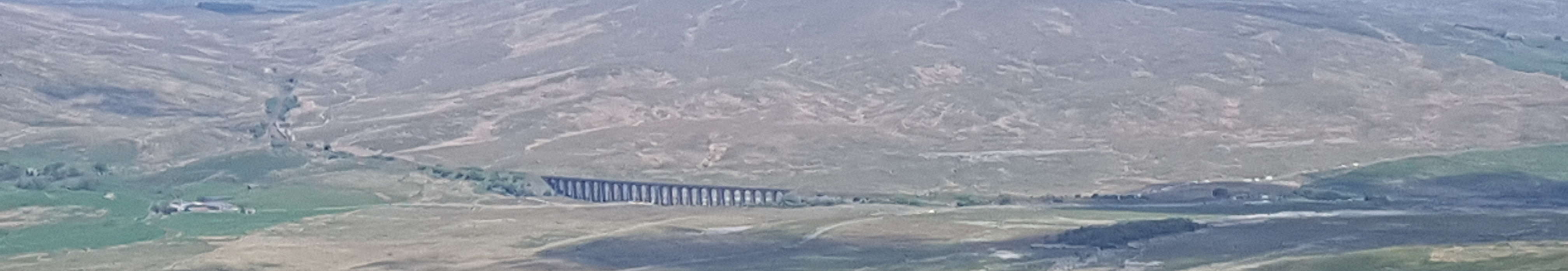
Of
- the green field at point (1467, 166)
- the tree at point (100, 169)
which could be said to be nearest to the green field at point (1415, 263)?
the green field at point (1467, 166)

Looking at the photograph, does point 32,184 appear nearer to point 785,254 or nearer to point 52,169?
point 52,169

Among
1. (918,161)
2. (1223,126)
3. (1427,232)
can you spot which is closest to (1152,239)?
(1427,232)

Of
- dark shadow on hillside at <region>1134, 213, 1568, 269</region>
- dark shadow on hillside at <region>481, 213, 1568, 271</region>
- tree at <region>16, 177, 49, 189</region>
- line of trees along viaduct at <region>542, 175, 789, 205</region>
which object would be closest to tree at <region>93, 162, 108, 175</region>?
tree at <region>16, 177, 49, 189</region>

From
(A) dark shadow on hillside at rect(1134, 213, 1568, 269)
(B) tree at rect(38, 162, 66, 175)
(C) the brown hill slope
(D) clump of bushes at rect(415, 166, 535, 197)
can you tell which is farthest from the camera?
(B) tree at rect(38, 162, 66, 175)

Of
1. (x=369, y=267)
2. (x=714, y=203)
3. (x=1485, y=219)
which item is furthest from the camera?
(x=714, y=203)

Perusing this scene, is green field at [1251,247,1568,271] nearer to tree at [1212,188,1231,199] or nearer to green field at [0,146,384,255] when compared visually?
tree at [1212,188,1231,199]

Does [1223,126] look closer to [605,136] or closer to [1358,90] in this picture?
[1358,90]

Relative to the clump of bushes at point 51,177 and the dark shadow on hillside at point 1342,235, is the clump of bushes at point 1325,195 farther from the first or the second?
the clump of bushes at point 51,177
